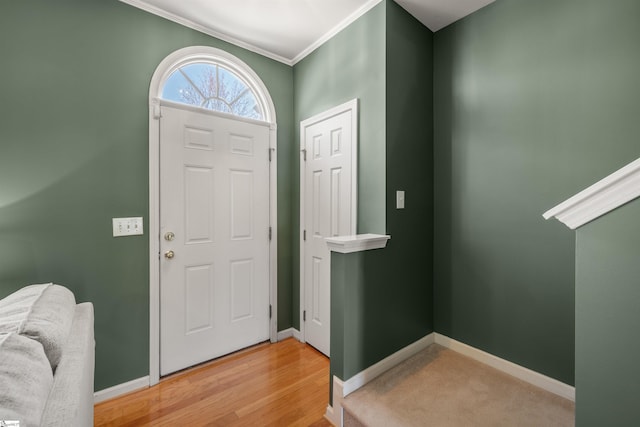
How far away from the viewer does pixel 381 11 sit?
1.99 m

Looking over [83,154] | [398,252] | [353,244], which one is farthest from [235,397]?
[83,154]

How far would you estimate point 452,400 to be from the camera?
1641 mm

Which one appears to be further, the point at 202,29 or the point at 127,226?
the point at 202,29

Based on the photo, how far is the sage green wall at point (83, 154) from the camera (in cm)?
164

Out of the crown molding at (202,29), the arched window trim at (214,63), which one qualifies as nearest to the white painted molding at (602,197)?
the arched window trim at (214,63)

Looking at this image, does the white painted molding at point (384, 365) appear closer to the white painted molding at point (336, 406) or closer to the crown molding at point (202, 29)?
the white painted molding at point (336, 406)

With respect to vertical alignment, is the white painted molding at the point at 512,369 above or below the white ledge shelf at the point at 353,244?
below

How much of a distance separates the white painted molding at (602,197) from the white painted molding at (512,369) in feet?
3.99

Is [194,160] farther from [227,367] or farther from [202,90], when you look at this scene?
[227,367]

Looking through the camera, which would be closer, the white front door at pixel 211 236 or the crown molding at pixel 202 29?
the crown molding at pixel 202 29

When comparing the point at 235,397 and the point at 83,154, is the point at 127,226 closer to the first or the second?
the point at 83,154

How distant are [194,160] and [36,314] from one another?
1.50m

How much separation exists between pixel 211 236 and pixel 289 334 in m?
1.28

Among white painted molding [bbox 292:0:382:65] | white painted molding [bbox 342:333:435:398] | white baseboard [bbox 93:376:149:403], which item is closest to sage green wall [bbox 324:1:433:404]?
white painted molding [bbox 342:333:435:398]
